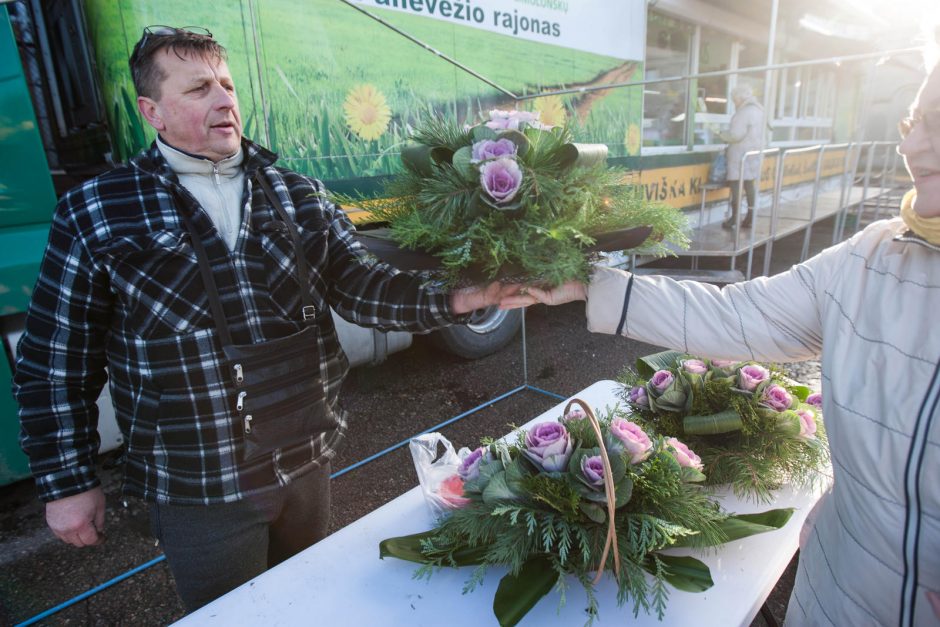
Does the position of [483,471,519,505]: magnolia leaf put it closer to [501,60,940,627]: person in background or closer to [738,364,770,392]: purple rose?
[501,60,940,627]: person in background

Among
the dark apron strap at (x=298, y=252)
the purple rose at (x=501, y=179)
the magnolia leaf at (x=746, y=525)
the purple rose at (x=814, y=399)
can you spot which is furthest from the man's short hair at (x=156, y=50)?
the purple rose at (x=814, y=399)

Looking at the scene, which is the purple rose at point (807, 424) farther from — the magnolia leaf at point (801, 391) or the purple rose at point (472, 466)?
the purple rose at point (472, 466)

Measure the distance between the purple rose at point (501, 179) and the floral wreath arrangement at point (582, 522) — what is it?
51cm

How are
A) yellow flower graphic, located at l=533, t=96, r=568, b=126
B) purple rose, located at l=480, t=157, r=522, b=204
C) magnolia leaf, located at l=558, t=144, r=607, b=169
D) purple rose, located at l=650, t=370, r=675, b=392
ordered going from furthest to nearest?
yellow flower graphic, located at l=533, t=96, r=568, b=126, purple rose, located at l=650, t=370, r=675, b=392, magnolia leaf, located at l=558, t=144, r=607, b=169, purple rose, located at l=480, t=157, r=522, b=204

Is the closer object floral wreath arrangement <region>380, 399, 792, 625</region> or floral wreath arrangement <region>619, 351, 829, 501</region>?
floral wreath arrangement <region>380, 399, 792, 625</region>

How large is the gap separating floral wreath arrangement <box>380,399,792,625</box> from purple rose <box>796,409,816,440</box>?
309 mm

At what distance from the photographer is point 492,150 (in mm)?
1192

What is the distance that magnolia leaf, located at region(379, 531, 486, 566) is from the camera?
4.31 feet

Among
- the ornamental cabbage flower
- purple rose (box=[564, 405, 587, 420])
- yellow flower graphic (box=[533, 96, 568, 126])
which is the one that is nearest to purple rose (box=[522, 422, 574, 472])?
purple rose (box=[564, 405, 587, 420])

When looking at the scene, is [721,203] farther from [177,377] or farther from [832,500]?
[177,377]

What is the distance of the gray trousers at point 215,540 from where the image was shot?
1.43 m

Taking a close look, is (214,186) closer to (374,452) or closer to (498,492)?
(498,492)

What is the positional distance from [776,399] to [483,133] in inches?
44.2

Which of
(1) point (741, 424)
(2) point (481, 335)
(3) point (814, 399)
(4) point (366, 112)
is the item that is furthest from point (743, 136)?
(1) point (741, 424)
